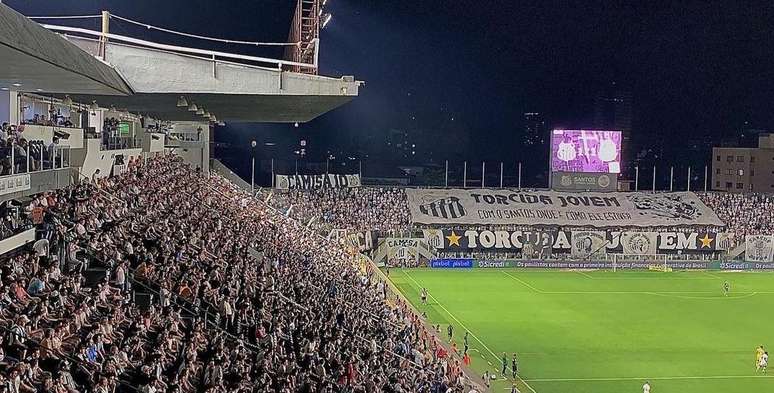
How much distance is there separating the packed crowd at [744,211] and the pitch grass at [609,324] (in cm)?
581

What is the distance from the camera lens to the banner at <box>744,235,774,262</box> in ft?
192

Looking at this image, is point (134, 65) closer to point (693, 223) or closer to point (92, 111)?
point (92, 111)

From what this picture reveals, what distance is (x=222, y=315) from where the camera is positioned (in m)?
16.1

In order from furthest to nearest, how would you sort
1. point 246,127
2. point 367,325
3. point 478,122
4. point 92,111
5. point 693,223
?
point 478,122, point 246,127, point 693,223, point 92,111, point 367,325

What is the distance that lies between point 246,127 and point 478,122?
40883 millimetres

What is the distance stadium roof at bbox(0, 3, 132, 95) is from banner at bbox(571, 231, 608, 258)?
4729cm

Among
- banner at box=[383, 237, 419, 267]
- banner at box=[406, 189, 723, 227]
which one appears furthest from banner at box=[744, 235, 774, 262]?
banner at box=[383, 237, 419, 267]

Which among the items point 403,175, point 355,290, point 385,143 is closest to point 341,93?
point 355,290

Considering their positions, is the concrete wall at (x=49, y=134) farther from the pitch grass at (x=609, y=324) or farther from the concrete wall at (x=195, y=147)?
the concrete wall at (x=195, y=147)

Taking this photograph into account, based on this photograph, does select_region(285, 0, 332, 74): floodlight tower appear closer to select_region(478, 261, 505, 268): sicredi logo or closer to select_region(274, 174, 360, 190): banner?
select_region(478, 261, 505, 268): sicredi logo

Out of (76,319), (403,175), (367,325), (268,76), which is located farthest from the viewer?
(403,175)

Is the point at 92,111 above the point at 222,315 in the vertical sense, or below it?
above

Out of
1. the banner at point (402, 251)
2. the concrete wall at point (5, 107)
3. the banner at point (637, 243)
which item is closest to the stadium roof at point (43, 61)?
the concrete wall at point (5, 107)

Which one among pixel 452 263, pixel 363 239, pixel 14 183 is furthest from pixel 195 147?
pixel 14 183
